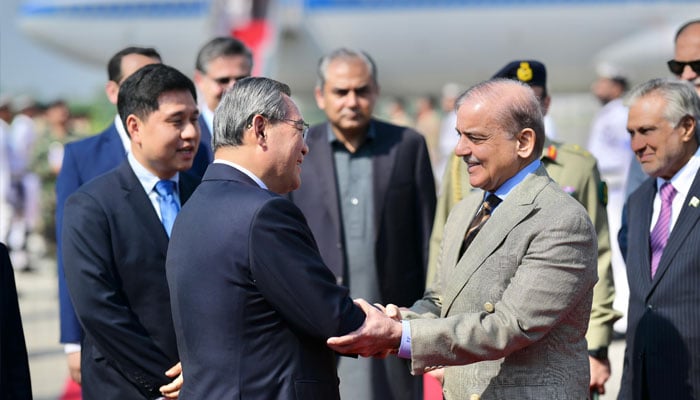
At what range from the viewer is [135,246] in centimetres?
320

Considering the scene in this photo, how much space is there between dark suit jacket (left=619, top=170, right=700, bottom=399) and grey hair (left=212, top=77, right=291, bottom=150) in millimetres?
1629

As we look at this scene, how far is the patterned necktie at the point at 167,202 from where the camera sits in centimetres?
340

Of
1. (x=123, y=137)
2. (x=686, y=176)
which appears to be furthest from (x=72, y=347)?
(x=686, y=176)

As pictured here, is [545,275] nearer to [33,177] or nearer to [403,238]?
[403,238]

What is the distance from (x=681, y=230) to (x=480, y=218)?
0.96 meters

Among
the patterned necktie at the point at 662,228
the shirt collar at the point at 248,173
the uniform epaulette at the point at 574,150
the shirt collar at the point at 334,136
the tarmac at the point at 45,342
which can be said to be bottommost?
the tarmac at the point at 45,342

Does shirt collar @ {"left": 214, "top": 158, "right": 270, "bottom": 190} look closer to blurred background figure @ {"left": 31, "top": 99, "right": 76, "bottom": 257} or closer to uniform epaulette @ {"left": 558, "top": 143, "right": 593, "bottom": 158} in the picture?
uniform epaulette @ {"left": 558, "top": 143, "right": 593, "bottom": 158}

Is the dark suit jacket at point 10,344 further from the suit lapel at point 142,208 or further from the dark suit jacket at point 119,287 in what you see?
the suit lapel at point 142,208

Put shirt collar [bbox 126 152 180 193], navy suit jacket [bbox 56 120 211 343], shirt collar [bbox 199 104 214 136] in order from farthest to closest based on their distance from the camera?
1. shirt collar [bbox 199 104 214 136]
2. navy suit jacket [bbox 56 120 211 343]
3. shirt collar [bbox 126 152 180 193]

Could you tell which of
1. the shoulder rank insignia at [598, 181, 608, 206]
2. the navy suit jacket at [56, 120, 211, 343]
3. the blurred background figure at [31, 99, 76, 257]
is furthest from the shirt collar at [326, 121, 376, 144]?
the blurred background figure at [31, 99, 76, 257]

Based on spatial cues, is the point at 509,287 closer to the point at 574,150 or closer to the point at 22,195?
the point at 574,150

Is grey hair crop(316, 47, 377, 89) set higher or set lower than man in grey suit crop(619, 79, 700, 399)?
higher

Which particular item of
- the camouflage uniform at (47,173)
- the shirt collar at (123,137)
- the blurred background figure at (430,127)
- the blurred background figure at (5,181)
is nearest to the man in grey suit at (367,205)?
the shirt collar at (123,137)

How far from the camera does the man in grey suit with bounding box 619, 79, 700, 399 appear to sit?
3420mm
